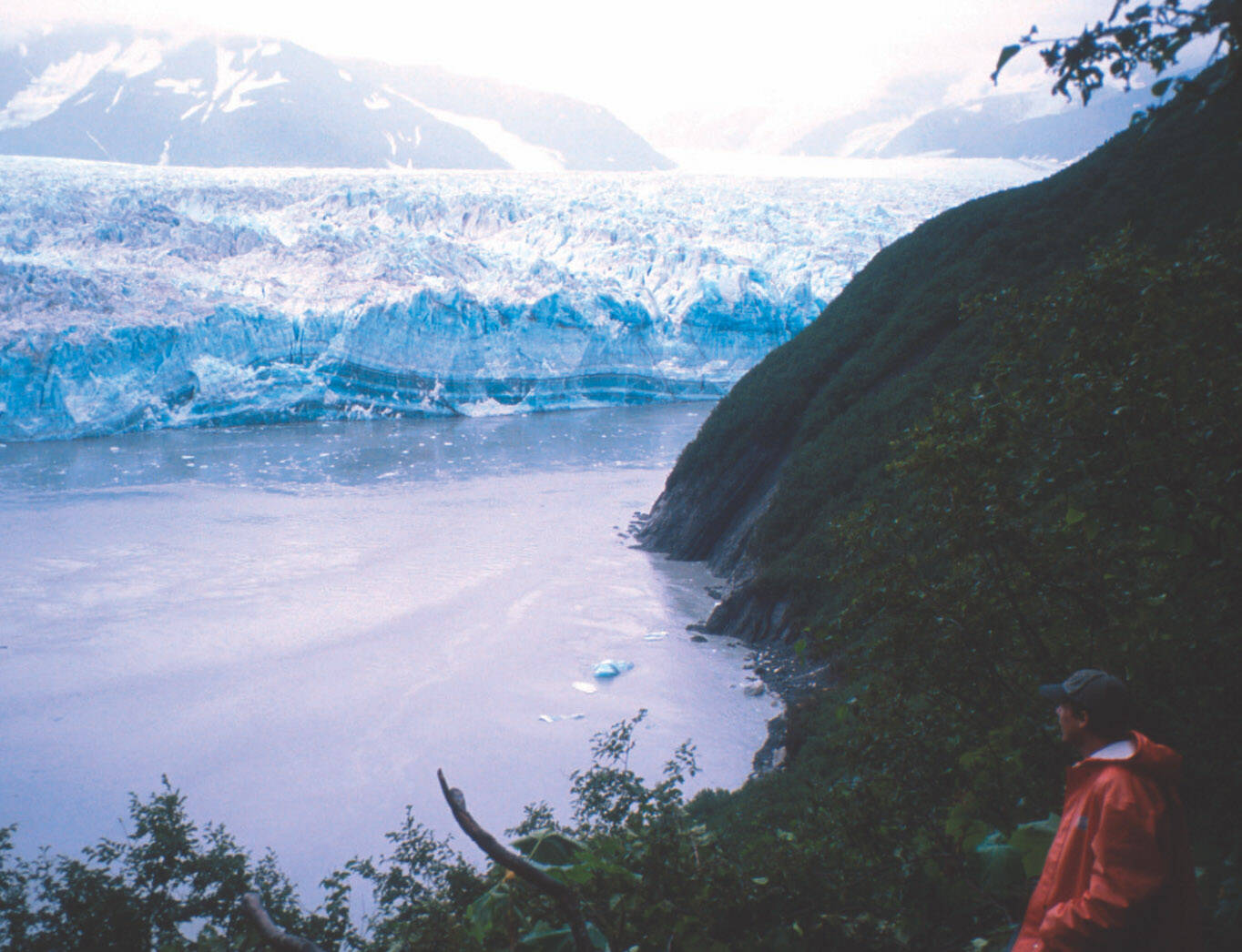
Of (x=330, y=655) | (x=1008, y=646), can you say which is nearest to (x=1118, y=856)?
(x=1008, y=646)

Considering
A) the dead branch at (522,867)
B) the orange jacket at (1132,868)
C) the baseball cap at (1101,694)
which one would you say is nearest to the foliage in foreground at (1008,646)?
the dead branch at (522,867)

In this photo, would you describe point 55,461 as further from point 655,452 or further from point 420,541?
point 655,452

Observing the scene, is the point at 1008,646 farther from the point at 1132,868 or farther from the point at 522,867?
the point at 522,867

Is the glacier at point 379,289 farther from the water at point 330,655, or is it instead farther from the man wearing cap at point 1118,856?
the man wearing cap at point 1118,856

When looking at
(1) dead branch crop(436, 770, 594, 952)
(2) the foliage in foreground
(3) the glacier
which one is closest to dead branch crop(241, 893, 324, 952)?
(1) dead branch crop(436, 770, 594, 952)

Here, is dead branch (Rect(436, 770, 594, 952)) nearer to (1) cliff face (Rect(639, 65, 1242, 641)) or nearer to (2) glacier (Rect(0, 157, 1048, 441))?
(1) cliff face (Rect(639, 65, 1242, 641))
